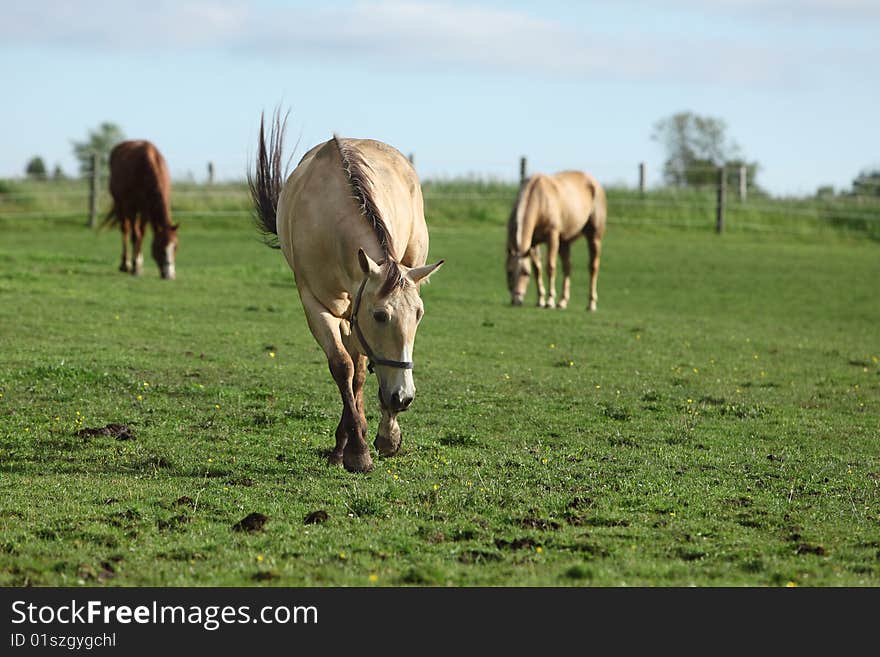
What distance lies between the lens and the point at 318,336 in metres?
7.26

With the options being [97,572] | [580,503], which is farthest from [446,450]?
[97,572]

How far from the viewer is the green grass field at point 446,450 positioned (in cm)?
520

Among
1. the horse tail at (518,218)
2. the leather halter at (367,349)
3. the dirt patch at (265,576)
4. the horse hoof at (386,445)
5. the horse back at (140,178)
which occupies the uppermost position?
the horse back at (140,178)

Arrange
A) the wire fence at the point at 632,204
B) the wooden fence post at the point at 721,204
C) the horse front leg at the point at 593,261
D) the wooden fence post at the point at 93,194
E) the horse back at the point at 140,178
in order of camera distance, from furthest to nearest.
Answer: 1. the wooden fence post at the point at 721,204
2. the wire fence at the point at 632,204
3. the wooden fence post at the point at 93,194
4. the horse back at the point at 140,178
5. the horse front leg at the point at 593,261

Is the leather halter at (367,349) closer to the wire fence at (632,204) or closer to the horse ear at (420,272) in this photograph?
the horse ear at (420,272)

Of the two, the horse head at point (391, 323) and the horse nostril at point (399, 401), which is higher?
the horse head at point (391, 323)

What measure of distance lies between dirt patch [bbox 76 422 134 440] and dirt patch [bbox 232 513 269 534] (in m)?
2.37

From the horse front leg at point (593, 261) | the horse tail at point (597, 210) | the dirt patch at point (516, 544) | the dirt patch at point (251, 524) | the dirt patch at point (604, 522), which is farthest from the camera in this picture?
the horse tail at point (597, 210)

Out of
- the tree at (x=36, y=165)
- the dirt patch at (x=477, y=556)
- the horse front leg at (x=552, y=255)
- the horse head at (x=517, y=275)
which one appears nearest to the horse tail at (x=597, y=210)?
the horse front leg at (x=552, y=255)

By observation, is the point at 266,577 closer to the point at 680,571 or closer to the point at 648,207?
the point at 680,571

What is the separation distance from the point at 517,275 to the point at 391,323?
11503 mm

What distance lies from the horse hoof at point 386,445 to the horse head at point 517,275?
11.0m
